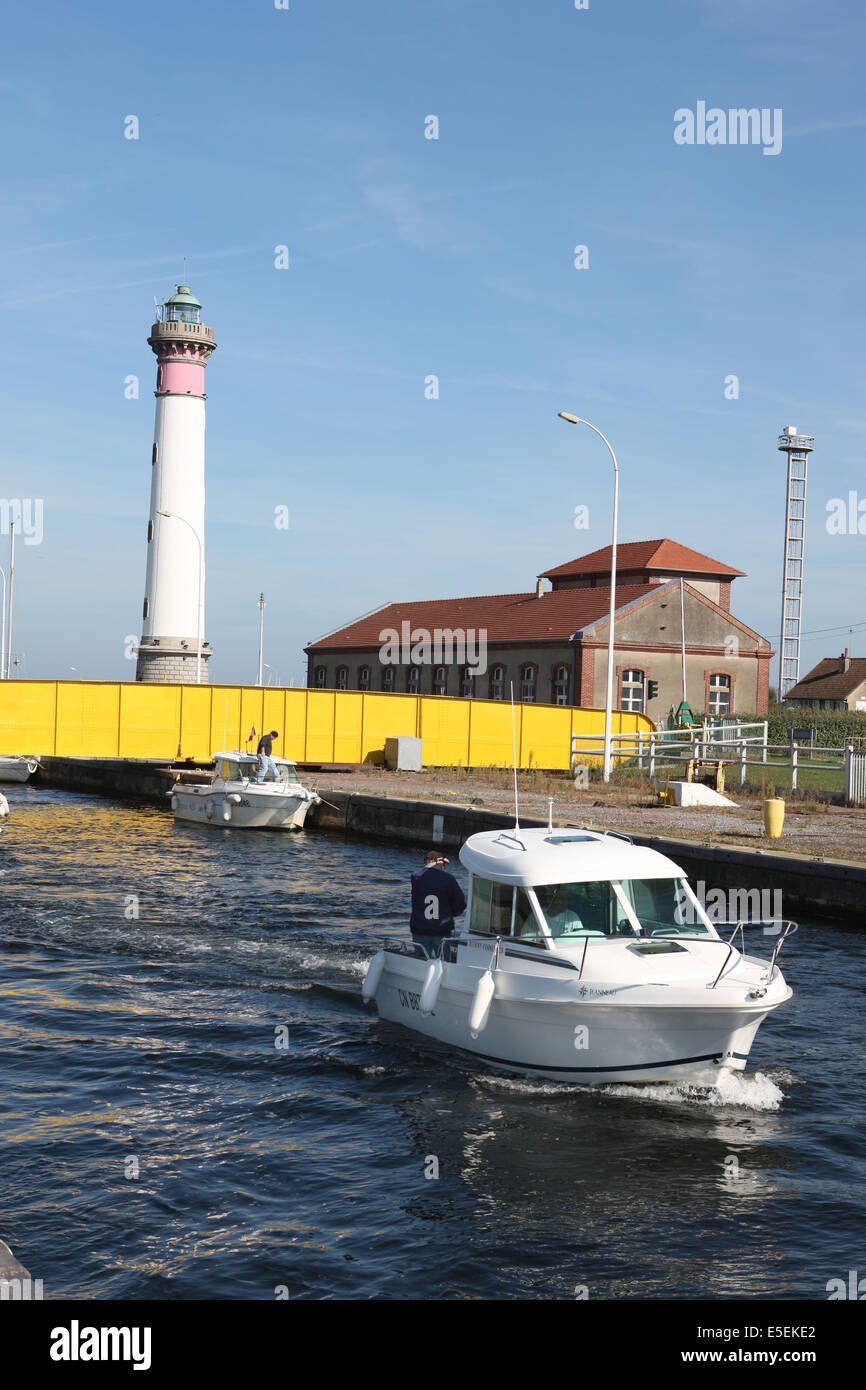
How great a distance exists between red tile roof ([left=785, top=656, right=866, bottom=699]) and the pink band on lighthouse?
51.7 metres

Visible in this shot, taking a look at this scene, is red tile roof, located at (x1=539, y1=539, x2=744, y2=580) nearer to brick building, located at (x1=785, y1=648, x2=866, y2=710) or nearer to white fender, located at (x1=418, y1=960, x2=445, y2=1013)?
brick building, located at (x1=785, y1=648, x2=866, y2=710)

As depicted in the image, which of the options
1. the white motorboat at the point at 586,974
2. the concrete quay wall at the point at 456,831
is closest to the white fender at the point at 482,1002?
the white motorboat at the point at 586,974

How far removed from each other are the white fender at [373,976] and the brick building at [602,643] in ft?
141

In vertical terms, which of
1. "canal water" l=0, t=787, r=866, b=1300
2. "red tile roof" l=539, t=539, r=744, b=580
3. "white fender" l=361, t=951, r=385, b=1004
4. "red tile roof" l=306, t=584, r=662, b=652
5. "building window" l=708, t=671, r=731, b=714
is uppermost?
"red tile roof" l=539, t=539, r=744, b=580

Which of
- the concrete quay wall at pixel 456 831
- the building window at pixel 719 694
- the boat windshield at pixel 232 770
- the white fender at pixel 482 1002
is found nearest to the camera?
the white fender at pixel 482 1002

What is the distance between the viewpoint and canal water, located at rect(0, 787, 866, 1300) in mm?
7973

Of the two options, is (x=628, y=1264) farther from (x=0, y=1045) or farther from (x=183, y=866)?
Result: (x=183, y=866)

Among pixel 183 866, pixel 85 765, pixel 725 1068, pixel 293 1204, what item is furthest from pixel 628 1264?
pixel 85 765

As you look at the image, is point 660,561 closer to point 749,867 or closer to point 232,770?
point 232,770

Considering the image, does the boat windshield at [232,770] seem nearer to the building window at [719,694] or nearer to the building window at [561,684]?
the building window at [561,684]

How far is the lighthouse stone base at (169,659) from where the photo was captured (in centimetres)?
5403

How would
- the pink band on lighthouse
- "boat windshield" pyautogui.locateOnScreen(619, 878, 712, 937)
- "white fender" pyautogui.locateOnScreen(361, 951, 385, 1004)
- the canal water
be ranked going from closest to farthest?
1. the canal water
2. "boat windshield" pyautogui.locateOnScreen(619, 878, 712, 937)
3. "white fender" pyautogui.locateOnScreen(361, 951, 385, 1004)
4. the pink band on lighthouse

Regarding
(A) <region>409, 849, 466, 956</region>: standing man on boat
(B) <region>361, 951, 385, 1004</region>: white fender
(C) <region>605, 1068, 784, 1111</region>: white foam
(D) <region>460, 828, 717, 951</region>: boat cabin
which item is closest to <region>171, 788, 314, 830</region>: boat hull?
(B) <region>361, 951, 385, 1004</region>: white fender

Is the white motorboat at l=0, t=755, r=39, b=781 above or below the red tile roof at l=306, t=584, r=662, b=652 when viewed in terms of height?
below
